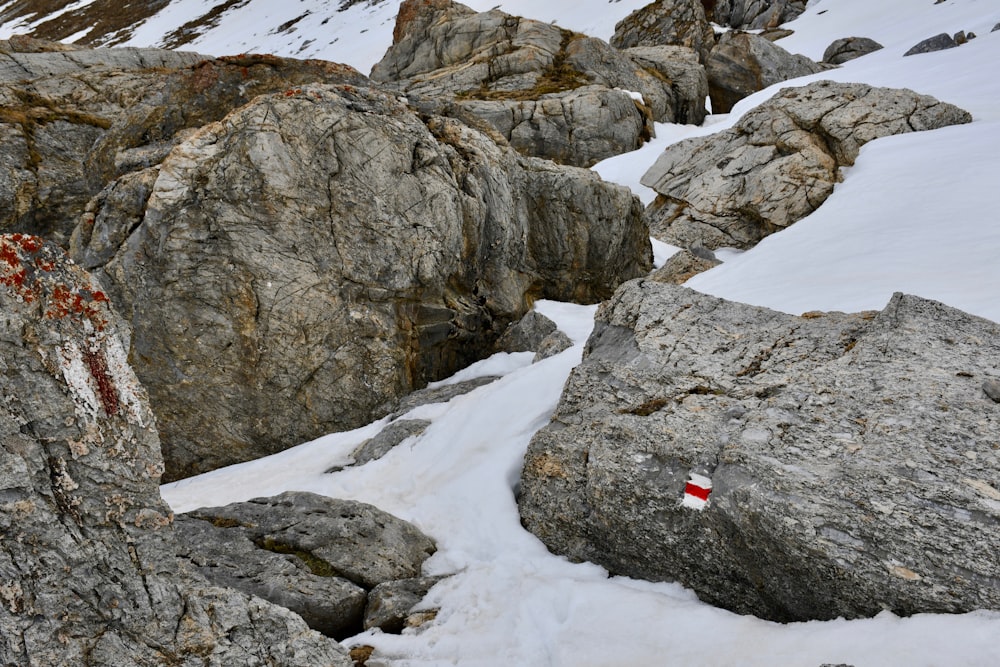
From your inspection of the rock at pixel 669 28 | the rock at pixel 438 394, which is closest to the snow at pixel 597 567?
the rock at pixel 438 394

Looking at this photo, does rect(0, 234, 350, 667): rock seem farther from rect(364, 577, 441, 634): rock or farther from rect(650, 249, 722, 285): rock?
rect(650, 249, 722, 285): rock

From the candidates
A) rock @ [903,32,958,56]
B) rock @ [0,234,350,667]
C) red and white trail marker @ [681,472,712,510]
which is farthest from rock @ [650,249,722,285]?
rock @ [903,32,958,56]

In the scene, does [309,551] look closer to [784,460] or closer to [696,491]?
[696,491]

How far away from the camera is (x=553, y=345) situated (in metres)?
14.6

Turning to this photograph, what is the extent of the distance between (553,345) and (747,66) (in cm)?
4146

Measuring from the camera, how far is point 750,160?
2512cm

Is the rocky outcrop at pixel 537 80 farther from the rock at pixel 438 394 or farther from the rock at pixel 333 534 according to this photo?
the rock at pixel 333 534

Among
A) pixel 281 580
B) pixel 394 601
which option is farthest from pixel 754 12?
pixel 281 580

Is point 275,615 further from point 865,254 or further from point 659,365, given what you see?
point 865,254

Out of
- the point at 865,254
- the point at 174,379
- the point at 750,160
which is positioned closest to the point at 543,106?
the point at 750,160

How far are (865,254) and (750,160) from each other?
500 inches

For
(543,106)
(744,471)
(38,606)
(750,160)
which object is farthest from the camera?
(543,106)

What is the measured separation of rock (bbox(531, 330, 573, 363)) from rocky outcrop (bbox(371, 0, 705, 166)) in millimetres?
20801

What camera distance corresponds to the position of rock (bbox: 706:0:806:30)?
65.1m
